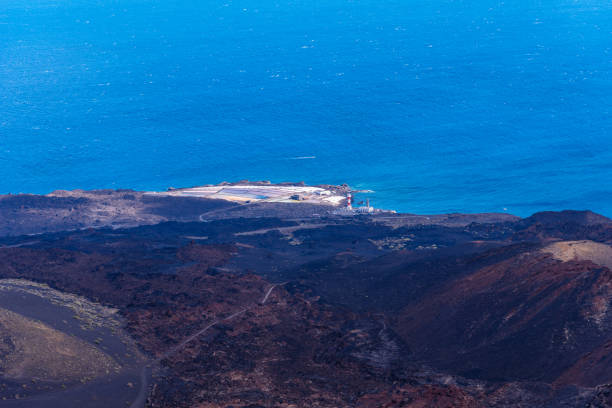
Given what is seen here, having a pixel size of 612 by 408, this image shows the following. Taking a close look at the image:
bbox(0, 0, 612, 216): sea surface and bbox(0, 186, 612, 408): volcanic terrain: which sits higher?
bbox(0, 0, 612, 216): sea surface

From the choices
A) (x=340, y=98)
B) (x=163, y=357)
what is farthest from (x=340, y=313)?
(x=340, y=98)

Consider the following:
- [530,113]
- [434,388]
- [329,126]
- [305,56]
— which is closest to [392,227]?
[434,388]

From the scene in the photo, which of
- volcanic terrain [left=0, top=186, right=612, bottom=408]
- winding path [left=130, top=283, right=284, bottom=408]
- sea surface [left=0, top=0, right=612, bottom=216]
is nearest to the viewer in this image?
volcanic terrain [left=0, top=186, right=612, bottom=408]

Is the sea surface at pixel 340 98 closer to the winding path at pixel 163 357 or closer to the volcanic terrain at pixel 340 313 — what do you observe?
the volcanic terrain at pixel 340 313

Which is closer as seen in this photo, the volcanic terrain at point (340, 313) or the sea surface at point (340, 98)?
the volcanic terrain at point (340, 313)

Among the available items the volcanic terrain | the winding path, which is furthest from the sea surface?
the winding path

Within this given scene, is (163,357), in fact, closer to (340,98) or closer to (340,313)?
(340,313)

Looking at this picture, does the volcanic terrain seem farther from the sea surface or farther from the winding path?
the sea surface

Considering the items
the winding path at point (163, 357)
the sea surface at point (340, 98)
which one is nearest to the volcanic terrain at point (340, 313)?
the winding path at point (163, 357)
